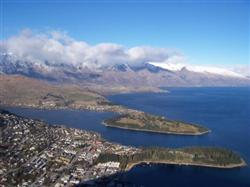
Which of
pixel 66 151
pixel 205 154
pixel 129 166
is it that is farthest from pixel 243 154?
pixel 66 151

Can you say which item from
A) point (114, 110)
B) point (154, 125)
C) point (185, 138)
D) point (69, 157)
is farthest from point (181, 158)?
point (114, 110)

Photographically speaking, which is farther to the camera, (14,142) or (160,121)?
(160,121)

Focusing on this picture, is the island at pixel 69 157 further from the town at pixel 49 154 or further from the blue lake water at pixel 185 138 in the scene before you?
the blue lake water at pixel 185 138

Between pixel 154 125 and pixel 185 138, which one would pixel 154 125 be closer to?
pixel 154 125

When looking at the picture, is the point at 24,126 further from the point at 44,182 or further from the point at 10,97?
the point at 10,97

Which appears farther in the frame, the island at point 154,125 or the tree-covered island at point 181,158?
the island at point 154,125

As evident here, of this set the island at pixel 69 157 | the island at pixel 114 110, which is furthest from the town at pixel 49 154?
the island at pixel 114 110
